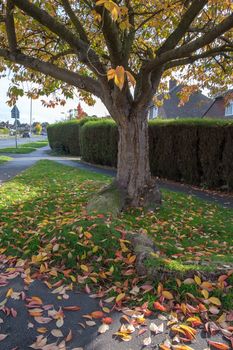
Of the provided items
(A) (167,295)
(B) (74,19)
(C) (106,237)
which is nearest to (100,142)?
(B) (74,19)

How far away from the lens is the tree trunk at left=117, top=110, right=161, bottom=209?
6.95 meters

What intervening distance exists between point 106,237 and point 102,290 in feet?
3.13

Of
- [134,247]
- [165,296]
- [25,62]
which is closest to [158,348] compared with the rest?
[165,296]

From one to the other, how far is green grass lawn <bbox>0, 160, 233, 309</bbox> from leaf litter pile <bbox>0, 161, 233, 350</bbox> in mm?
13

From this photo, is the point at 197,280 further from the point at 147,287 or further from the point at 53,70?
the point at 53,70

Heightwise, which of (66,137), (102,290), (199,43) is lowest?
(102,290)

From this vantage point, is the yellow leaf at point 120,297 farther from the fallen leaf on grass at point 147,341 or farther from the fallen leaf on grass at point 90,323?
the fallen leaf on grass at point 147,341

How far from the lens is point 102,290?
3.58 metres

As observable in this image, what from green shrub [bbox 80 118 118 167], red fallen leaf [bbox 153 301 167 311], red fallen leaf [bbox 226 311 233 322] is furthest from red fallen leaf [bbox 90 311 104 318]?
green shrub [bbox 80 118 118 167]

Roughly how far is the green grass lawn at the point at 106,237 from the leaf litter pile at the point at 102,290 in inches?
0.5

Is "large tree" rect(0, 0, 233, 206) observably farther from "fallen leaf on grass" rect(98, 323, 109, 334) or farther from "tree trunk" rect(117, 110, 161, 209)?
"fallen leaf on grass" rect(98, 323, 109, 334)

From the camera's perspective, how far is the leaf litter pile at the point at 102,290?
2828mm

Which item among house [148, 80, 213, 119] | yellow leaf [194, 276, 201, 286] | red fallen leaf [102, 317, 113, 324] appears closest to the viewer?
red fallen leaf [102, 317, 113, 324]

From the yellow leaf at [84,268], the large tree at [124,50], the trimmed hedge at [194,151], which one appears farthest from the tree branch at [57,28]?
the trimmed hedge at [194,151]
